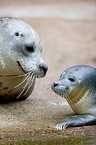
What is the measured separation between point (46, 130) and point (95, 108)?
30.5 inches

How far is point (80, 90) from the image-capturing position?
417cm

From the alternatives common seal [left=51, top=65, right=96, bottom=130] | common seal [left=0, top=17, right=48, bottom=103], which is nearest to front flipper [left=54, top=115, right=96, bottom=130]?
common seal [left=51, top=65, right=96, bottom=130]

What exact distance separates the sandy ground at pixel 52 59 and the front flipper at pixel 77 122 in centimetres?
9

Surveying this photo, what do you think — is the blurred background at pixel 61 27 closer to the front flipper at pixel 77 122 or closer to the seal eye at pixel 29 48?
the seal eye at pixel 29 48

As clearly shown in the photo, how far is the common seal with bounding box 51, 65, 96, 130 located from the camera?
13.4 ft

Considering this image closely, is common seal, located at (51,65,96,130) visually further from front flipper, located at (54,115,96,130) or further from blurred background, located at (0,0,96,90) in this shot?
blurred background, located at (0,0,96,90)

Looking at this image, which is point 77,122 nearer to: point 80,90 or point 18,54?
point 80,90

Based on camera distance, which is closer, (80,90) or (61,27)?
(80,90)

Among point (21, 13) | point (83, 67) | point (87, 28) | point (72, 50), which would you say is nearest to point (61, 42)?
point (72, 50)

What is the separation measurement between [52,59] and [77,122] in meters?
6.45

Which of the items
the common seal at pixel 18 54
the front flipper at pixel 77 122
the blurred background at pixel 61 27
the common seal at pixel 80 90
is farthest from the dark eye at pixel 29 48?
the blurred background at pixel 61 27

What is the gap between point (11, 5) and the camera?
19500 millimetres

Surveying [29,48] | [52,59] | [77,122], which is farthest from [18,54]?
[52,59]

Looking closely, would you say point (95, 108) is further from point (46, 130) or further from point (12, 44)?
point (12, 44)
